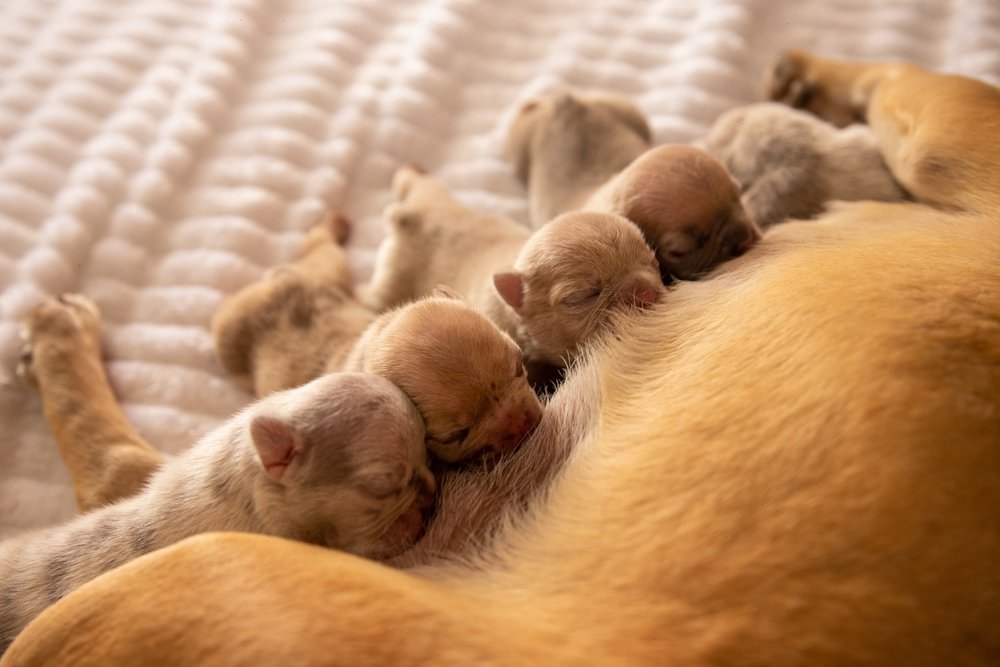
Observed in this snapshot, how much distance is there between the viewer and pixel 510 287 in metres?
2.05

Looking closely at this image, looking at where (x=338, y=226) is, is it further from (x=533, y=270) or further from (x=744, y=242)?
(x=744, y=242)

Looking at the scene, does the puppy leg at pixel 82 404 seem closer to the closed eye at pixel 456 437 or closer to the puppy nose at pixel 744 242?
the closed eye at pixel 456 437

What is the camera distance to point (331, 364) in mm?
2207

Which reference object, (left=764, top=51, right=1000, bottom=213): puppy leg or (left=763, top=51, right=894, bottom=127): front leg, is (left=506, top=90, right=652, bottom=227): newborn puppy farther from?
(left=764, top=51, right=1000, bottom=213): puppy leg

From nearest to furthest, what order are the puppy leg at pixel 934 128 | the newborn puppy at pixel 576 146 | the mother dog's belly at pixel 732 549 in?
the mother dog's belly at pixel 732 549 < the puppy leg at pixel 934 128 < the newborn puppy at pixel 576 146

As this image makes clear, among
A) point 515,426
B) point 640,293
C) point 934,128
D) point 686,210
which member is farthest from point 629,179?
point 515,426

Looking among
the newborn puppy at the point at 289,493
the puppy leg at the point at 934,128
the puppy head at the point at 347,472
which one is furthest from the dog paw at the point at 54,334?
the puppy leg at the point at 934,128

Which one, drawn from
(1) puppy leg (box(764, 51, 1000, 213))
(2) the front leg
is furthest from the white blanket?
(1) puppy leg (box(764, 51, 1000, 213))

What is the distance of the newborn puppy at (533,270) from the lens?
1940 millimetres

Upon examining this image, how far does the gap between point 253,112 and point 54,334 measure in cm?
108

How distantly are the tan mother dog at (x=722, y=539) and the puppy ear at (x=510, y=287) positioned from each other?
54 cm

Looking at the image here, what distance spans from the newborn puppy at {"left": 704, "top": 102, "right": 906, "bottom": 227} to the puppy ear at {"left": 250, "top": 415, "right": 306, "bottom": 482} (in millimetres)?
1386

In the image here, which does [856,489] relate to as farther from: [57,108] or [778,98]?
[57,108]

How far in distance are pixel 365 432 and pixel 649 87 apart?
1969 millimetres
